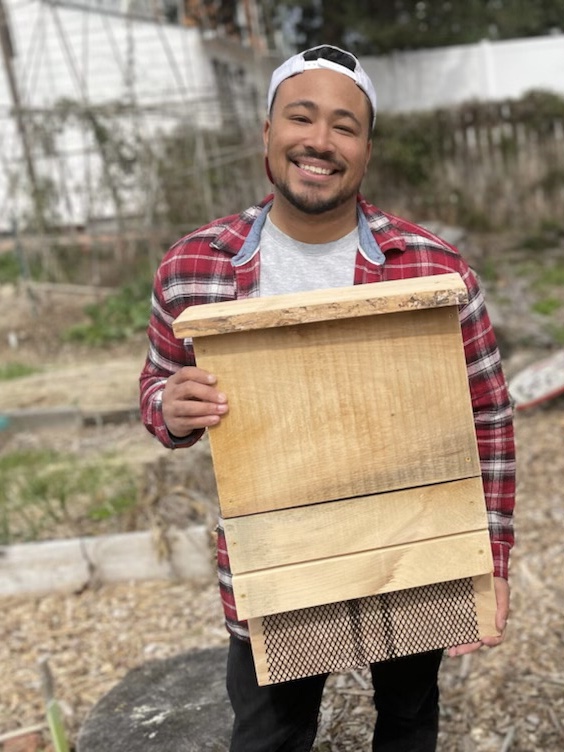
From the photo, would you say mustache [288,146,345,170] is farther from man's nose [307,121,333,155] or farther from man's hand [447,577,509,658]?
man's hand [447,577,509,658]

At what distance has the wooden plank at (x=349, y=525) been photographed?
164 cm

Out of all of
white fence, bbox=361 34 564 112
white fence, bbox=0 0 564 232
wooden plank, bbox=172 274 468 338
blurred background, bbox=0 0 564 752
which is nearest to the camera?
wooden plank, bbox=172 274 468 338

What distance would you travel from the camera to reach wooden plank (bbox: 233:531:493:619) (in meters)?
1.65

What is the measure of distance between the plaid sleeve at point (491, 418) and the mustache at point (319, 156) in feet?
1.16

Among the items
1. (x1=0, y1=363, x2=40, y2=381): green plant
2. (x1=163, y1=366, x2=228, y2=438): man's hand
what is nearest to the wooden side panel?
(x1=163, y1=366, x2=228, y2=438): man's hand

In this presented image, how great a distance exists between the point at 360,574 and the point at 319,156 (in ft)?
2.66

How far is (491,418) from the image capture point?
198cm

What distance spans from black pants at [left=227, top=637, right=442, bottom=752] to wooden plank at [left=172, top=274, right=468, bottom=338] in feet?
2.54

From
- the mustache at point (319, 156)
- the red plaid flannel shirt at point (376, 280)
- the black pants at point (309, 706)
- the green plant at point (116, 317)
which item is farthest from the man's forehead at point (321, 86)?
the green plant at point (116, 317)

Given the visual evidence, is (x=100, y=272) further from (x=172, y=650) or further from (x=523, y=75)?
(x=523, y=75)

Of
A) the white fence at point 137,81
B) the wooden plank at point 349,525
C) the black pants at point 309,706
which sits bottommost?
the black pants at point 309,706

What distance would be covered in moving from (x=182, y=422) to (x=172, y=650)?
2155mm

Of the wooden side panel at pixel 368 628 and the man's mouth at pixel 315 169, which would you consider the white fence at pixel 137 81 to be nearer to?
the man's mouth at pixel 315 169

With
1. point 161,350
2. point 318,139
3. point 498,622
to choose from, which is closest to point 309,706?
point 498,622
